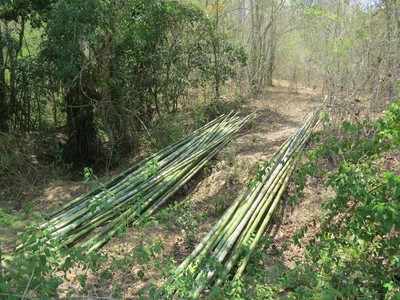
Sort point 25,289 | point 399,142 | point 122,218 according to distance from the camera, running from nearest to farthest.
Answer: point 399,142, point 25,289, point 122,218

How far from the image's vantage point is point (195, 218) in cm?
414

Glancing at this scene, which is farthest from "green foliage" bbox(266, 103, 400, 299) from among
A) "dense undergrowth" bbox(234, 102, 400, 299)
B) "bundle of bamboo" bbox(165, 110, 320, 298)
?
"bundle of bamboo" bbox(165, 110, 320, 298)

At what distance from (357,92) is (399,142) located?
2.41 m

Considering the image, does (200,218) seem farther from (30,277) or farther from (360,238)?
(30,277)

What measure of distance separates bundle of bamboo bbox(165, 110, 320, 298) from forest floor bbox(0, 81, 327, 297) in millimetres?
229

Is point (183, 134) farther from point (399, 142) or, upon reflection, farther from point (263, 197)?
point (399, 142)

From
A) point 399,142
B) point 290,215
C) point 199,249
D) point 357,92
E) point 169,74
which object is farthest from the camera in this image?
point 169,74

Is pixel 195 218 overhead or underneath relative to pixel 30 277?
underneath

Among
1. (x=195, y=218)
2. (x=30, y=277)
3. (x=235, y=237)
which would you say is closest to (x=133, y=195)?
(x=195, y=218)

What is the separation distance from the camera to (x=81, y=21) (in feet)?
16.7

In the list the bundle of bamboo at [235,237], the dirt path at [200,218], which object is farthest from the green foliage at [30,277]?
the bundle of bamboo at [235,237]

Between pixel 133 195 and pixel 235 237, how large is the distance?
1.27 meters

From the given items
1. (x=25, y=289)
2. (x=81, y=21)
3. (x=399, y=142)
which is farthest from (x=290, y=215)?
(x=81, y=21)

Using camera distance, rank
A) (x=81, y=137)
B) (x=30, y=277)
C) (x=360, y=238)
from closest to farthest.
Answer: (x=30, y=277) < (x=360, y=238) < (x=81, y=137)
